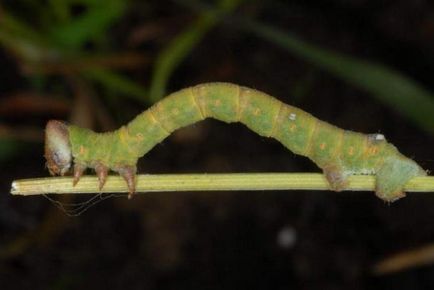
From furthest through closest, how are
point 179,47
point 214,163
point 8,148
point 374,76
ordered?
point 214,163, point 8,148, point 179,47, point 374,76

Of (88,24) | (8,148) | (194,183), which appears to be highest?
(88,24)

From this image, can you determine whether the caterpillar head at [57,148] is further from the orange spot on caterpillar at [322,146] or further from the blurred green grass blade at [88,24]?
the blurred green grass blade at [88,24]

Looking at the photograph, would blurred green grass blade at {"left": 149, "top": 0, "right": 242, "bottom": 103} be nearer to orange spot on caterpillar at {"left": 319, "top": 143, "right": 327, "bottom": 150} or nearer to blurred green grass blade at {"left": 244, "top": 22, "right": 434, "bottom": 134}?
blurred green grass blade at {"left": 244, "top": 22, "right": 434, "bottom": 134}

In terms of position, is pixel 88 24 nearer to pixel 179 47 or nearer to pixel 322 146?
pixel 179 47

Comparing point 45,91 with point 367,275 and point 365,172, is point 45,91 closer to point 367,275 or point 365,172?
point 367,275

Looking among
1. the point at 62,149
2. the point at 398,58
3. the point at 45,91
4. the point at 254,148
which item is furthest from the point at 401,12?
the point at 62,149

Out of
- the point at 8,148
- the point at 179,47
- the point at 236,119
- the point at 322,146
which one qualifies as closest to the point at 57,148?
the point at 236,119

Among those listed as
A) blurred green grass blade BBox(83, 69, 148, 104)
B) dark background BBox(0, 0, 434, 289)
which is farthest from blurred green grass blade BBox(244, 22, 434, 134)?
blurred green grass blade BBox(83, 69, 148, 104)
